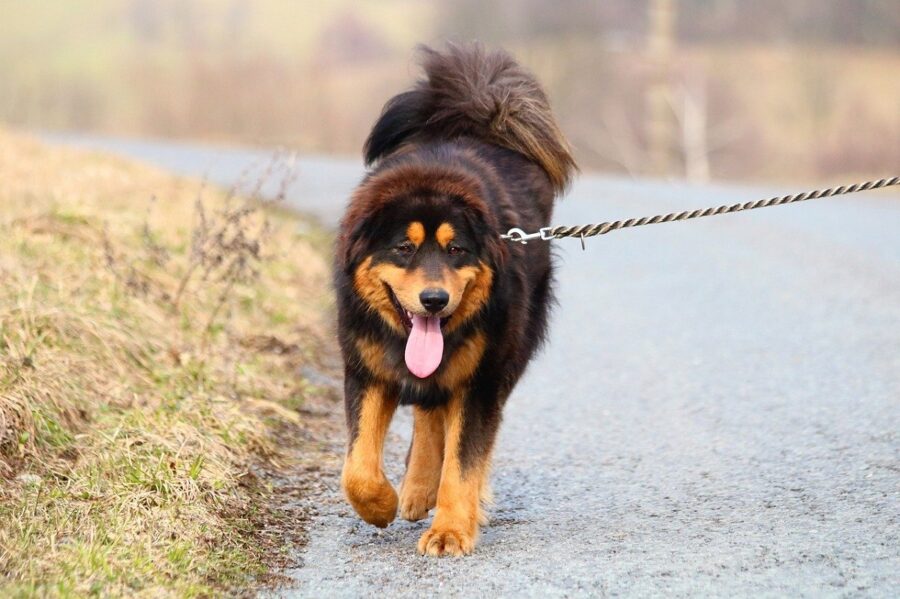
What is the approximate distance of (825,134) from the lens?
3197 cm

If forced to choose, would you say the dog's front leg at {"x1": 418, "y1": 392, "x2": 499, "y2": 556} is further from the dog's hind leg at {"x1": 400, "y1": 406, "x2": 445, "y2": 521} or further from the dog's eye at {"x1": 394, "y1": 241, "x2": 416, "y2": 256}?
the dog's eye at {"x1": 394, "y1": 241, "x2": 416, "y2": 256}

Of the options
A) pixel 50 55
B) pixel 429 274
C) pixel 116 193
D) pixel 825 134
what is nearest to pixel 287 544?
pixel 429 274

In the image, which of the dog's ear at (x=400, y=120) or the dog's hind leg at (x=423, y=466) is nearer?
the dog's hind leg at (x=423, y=466)

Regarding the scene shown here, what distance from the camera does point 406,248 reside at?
4.68 m

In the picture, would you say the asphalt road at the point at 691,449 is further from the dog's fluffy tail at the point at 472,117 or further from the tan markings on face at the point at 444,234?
the dog's fluffy tail at the point at 472,117

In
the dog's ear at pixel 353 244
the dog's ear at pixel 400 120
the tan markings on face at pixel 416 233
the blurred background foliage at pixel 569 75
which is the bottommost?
the blurred background foliage at pixel 569 75

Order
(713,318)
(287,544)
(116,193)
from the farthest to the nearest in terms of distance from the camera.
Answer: (116,193)
(713,318)
(287,544)

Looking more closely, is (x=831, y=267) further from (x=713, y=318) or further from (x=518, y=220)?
(x=518, y=220)

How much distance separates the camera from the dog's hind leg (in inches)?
203

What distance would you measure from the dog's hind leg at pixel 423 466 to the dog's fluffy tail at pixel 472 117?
1416mm

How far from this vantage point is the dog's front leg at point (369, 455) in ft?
15.6

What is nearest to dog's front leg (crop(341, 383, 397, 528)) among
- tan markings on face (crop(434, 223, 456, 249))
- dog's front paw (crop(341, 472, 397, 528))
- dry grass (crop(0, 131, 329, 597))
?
dog's front paw (crop(341, 472, 397, 528))

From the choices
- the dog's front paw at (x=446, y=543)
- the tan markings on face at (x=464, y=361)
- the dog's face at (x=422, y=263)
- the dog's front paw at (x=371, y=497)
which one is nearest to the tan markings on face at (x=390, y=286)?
the dog's face at (x=422, y=263)

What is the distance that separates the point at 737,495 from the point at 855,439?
1.09 m
